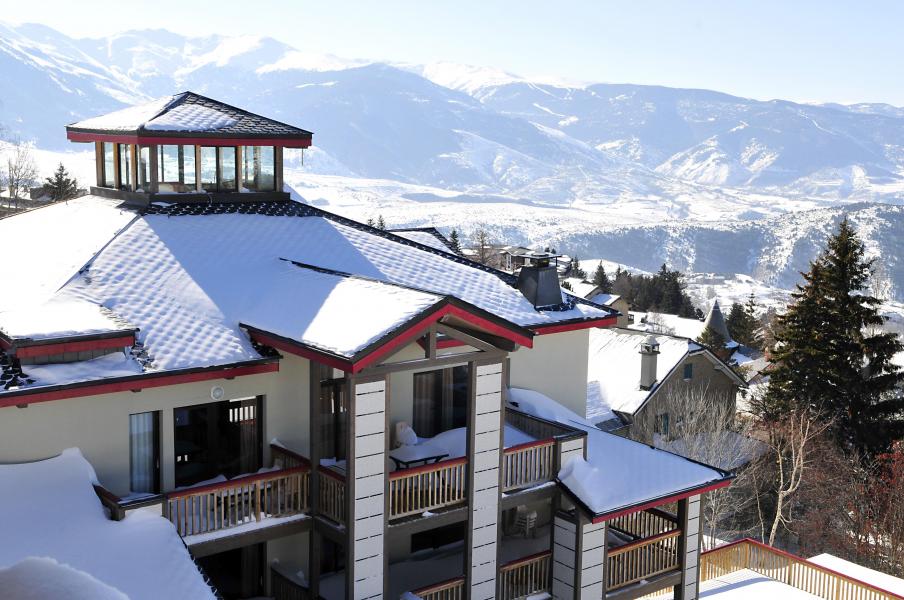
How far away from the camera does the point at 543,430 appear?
748 inches

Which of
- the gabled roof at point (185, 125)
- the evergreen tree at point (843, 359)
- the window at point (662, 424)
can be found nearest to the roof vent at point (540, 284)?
the gabled roof at point (185, 125)

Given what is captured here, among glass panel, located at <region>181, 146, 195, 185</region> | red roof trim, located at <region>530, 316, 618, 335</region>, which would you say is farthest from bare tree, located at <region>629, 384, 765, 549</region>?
glass panel, located at <region>181, 146, 195, 185</region>

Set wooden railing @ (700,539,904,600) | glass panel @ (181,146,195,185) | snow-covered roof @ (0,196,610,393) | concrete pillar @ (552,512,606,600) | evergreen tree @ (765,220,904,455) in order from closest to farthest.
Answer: snow-covered roof @ (0,196,610,393) < concrete pillar @ (552,512,606,600) < glass panel @ (181,146,195,185) < wooden railing @ (700,539,904,600) < evergreen tree @ (765,220,904,455)

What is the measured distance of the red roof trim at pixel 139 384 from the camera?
13328mm

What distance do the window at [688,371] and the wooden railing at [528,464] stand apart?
1151 inches

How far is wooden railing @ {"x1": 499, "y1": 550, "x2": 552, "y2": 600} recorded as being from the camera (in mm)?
17562

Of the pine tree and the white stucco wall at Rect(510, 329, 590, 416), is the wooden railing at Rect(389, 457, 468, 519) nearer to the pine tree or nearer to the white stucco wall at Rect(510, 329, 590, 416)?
the white stucco wall at Rect(510, 329, 590, 416)

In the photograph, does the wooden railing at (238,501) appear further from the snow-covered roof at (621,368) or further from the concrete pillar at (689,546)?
the snow-covered roof at (621,368)

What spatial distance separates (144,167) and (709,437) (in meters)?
28.6

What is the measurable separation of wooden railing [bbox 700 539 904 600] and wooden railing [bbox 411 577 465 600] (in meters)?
10.3

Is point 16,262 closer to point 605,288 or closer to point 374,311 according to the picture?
point 374,311

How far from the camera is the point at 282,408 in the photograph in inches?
670

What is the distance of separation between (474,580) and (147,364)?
682 cm

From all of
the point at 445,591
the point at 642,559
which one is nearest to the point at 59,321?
the point at 445,591
